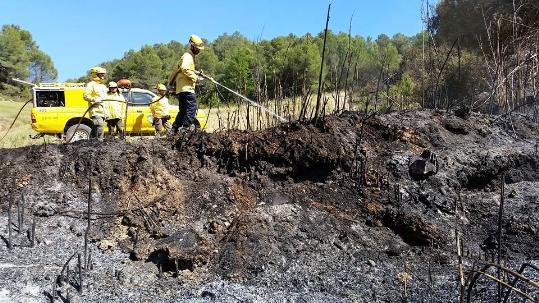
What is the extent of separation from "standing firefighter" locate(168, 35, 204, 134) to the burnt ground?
1.57 m

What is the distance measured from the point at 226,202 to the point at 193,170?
468 millimetres

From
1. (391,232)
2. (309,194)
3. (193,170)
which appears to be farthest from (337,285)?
(193,170)

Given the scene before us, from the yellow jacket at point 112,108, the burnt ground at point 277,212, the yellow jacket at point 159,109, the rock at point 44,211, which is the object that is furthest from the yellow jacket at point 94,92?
the rock at point 44,211

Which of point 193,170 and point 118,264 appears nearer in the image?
point 118,264

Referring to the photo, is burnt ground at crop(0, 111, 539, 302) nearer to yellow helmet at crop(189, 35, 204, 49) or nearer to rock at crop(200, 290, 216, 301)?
rock at crop(200, 290, 216, 301)

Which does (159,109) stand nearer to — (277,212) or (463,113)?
(463,113)

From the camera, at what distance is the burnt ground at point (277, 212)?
3152mm

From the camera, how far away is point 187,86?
239 inches

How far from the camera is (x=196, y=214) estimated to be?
156 inches

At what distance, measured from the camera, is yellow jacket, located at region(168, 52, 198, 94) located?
5.94 m

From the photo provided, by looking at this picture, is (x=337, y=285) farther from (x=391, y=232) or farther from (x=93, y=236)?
(x=93, y=236)

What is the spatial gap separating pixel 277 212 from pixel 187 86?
2819mm

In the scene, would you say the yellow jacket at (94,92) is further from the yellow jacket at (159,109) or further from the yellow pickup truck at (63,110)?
the yellow pickup truck at (63,110)

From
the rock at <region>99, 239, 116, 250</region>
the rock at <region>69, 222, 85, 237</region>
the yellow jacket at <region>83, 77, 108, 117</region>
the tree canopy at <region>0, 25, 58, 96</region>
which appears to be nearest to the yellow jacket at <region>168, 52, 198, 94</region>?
the yellow jacket at <region>83, 77, 108, 117</region>
